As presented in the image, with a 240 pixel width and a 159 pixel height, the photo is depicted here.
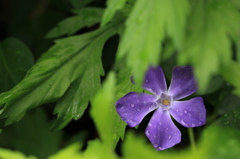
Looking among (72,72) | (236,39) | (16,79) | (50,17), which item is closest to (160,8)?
(236,39)

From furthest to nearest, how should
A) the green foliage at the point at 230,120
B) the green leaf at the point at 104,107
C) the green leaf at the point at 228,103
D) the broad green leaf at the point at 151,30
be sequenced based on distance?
the green leaf at the point at 228,103, the green foliage at the point at 230,120, the broad green leaf at the point at 151,30, the green leaf at the point at 104,107

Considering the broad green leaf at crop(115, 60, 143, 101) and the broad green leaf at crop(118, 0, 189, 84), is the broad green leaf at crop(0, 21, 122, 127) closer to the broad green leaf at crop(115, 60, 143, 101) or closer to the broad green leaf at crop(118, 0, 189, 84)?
the broad green leaf at crop(115, 60, 143, 101)

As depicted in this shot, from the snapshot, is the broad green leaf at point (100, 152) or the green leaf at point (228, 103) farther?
the green leaf at point (228, 103)

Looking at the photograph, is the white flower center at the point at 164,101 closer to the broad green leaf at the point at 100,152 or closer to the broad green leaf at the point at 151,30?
the broad green leaf at the point at 151,30

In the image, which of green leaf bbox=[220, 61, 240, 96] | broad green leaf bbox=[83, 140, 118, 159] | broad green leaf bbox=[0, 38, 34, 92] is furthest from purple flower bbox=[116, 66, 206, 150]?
broad green leaf bbox=[0, 38, 34, 92]

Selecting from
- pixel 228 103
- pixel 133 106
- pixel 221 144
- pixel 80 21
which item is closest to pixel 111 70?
pixel 80 21

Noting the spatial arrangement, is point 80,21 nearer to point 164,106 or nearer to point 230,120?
point 164,106

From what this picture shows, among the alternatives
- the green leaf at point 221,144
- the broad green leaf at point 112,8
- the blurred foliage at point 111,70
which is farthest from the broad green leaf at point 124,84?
the green leaf at point 221,144

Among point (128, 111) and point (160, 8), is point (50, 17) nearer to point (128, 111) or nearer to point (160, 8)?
point (128, 111)
